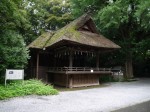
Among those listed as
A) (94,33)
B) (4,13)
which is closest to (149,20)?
(94,33)

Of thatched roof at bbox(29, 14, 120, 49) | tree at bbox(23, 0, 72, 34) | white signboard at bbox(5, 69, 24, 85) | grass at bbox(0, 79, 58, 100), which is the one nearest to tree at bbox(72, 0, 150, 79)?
thatched roof at bbox(29, 14, 120, 49)

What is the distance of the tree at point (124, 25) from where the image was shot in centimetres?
2375

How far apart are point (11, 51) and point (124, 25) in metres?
17.1

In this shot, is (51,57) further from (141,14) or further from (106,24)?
(141,14)

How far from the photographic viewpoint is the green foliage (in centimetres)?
1498

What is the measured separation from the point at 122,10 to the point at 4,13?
1348 centimetres

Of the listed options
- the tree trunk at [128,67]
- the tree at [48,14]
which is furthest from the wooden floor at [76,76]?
the tree at [48,14]

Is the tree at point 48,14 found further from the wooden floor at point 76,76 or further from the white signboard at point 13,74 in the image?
the white signboard at point 13,74

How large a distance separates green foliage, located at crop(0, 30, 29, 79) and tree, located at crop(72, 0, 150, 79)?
11.5m

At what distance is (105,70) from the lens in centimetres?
2270

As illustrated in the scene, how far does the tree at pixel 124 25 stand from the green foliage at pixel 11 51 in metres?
11.5

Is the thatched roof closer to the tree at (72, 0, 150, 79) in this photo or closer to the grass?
the tree at (72, 0, 150, 79)

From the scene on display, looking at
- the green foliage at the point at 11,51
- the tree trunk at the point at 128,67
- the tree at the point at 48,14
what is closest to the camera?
the green foliage at the point at 11,51

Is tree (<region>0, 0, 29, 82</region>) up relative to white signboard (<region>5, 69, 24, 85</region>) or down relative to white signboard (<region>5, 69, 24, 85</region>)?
up
